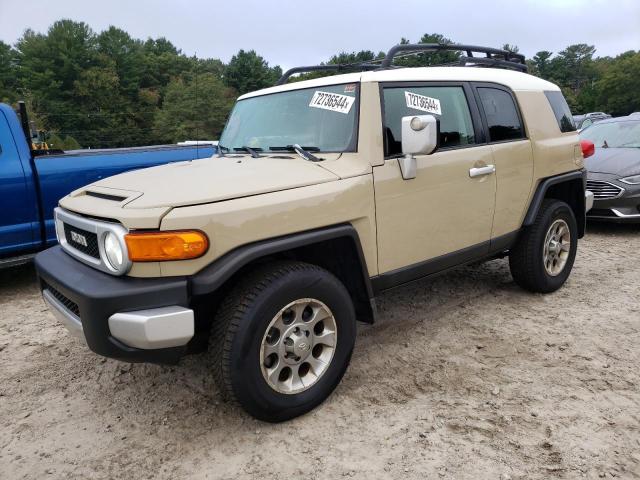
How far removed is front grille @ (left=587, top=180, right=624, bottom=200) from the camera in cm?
691

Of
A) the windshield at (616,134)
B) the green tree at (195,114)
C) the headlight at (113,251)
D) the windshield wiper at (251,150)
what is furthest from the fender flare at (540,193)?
the green tree at (195,114)

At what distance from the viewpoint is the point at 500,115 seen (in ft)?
13.1

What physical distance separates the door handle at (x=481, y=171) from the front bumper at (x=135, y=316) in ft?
7.35

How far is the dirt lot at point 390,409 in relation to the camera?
2420mm

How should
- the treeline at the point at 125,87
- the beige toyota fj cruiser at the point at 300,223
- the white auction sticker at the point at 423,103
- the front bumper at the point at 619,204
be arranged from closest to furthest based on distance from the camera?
the beige toyota fj cruiser at the point at 300,223, the white auction sticker at the point at 423,103, the front bumper at the point at 619,204, the treeline at the point at 125,87

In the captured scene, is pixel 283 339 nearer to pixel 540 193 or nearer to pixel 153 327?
pixel 153 327

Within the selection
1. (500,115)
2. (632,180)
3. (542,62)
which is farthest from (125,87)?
(542,62)

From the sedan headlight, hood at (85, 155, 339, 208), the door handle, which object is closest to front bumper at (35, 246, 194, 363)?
hood at (85, 155, 339, 208)

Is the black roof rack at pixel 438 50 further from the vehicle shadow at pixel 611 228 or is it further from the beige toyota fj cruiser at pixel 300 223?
the vehicle shadow at pixel 611 228

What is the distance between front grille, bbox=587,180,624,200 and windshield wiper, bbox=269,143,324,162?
18.3ft

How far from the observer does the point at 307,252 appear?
2963 mm

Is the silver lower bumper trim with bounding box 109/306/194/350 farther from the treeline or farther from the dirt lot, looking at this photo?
the treeline

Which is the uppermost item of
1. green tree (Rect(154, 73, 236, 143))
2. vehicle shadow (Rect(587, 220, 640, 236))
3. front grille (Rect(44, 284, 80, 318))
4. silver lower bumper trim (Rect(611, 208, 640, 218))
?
green tree (Rect(154, 73, 236, 143))

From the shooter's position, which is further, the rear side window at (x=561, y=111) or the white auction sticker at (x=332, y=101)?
the rear side window at (x=561, y=111)
